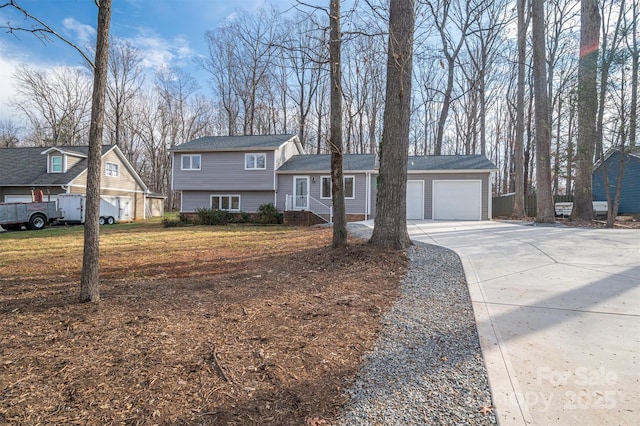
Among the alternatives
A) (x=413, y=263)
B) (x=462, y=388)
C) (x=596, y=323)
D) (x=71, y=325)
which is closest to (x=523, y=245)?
(x=413, y=263)

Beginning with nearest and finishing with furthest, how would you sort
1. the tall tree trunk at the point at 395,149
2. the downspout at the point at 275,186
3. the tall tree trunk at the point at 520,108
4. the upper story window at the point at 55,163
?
the tall tree trunk at the point at 395,149 → the tall tree trunk at the point at 520,108 → the downspout at the point at 275,186 → the upper story window at the point at 55,163

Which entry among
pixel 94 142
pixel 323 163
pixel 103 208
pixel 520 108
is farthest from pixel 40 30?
pixel 103 208

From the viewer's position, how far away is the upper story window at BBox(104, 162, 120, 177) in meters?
21.5

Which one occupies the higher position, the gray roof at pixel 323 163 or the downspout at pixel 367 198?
the gray roof at pixel 323 163

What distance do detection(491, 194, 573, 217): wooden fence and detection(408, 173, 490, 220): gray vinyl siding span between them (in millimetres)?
4782

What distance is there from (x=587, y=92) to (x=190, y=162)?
61.0 ft

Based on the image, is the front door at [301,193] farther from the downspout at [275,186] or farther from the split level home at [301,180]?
the downspout at [275,186]

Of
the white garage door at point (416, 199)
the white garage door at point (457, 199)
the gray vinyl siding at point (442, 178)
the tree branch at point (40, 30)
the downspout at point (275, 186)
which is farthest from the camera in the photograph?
the downspout at point (275, 186)

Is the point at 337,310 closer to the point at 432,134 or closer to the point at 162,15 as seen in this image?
the point at 162,15

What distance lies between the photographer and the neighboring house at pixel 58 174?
19922 millimetres

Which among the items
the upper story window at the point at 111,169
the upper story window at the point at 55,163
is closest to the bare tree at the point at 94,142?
the upper story window at the point at 111,169

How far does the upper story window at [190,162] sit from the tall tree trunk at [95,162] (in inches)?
644

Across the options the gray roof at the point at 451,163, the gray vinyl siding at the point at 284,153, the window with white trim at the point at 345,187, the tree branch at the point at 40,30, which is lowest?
the window with white trim at the point at 345,187

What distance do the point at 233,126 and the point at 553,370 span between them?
2848 cm
